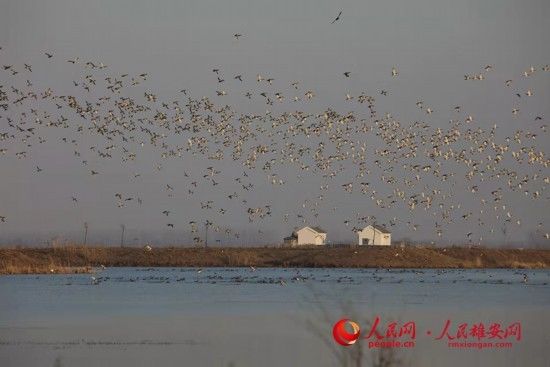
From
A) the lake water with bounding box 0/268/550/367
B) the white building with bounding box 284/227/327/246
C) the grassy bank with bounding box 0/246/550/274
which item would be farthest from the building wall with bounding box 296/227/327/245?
the lake water with bounding box 0/268/550/367

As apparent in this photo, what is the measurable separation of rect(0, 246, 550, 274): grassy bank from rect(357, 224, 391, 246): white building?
6.40 m

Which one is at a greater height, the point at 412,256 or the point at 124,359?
the point at 412,256

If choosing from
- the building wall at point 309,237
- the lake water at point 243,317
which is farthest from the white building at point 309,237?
the lake water at point 243,317

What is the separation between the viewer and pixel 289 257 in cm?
13875

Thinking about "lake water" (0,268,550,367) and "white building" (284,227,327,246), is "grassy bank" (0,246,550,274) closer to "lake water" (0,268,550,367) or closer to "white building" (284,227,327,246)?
"white building" (284,227,327,246)

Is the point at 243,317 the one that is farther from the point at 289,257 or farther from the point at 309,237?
the point at 309,237

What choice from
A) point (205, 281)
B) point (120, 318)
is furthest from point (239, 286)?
point (120, 318)

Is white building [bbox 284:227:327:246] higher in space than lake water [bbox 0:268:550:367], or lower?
higher

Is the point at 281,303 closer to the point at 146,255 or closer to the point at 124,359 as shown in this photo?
the point at 124,359

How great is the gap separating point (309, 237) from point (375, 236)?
969 centimetres

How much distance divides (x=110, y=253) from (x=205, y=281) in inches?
1707

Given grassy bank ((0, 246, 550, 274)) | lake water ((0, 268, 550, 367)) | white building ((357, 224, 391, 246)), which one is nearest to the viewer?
lake water ((0, 268, 550, 367))

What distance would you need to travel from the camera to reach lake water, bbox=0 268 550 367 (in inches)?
1778

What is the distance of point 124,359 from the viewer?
146ft
